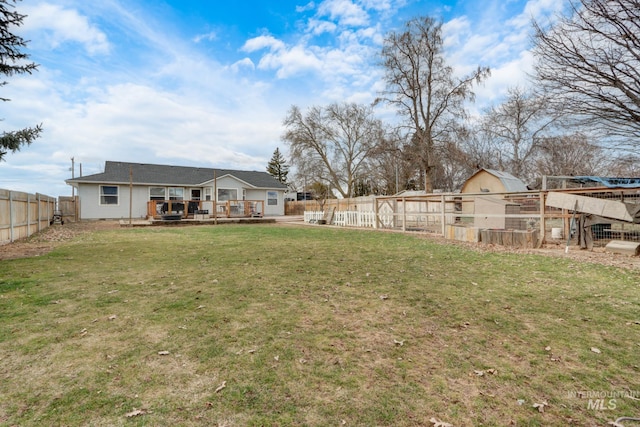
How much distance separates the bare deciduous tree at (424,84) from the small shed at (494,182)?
3.62 metres

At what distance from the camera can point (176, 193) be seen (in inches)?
1020

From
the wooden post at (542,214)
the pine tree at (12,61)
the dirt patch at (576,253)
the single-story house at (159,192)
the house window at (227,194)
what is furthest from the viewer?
the house window at (227,194)

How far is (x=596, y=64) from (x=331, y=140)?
29234mm

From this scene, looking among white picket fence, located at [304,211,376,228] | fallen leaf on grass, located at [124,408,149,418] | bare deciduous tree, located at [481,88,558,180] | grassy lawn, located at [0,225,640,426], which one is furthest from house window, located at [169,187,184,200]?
bare deciduous tree, located at [481,88,558,180]

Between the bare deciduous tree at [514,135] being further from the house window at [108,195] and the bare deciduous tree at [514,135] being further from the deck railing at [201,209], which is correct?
the house window at [108,195]

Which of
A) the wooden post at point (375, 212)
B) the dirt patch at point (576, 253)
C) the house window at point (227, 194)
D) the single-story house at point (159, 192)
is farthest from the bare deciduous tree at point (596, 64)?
the house window at point (227, 194)

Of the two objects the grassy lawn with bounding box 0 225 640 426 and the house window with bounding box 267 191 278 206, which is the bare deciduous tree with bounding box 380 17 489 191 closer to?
the house window with bounding box 267 191 278 206

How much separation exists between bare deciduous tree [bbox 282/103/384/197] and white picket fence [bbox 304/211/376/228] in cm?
1662

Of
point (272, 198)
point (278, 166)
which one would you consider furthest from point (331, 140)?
point (278, 166)

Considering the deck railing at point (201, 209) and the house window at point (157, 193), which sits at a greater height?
the house window at point (157, 193)

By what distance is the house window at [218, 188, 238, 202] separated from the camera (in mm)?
27281

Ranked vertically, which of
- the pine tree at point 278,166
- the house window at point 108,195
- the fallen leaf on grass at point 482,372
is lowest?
the fallen leaf on grass at point 482,372

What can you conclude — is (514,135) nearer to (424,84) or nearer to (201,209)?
(424,84)

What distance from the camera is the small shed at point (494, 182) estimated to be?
20.1 metres
